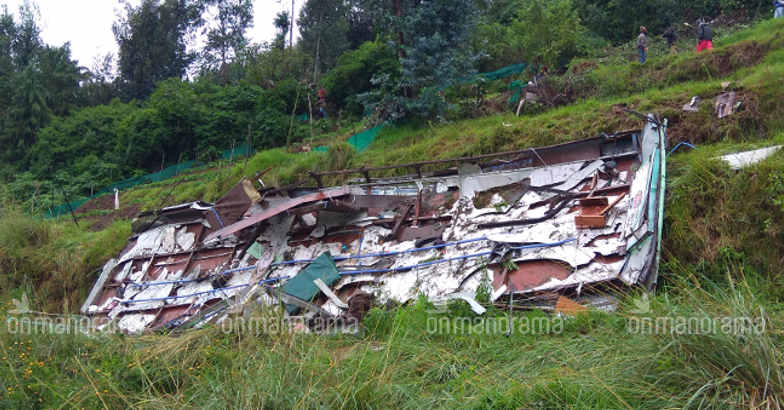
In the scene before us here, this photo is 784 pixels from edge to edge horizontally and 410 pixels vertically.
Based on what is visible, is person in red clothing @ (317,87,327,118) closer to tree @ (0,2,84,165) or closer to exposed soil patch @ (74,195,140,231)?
exposed soil patch @ (74,195,140,231)

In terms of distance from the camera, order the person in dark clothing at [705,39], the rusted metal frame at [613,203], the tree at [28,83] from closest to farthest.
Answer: the rusted metal frame at [613,203] < the person in dark clothing at [705,39] < the tree at [28,83]

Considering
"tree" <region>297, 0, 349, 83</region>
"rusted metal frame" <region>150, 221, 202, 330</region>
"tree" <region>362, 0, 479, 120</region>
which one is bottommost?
"rusted metal frame" <region>150, 221, 202, 330</region>

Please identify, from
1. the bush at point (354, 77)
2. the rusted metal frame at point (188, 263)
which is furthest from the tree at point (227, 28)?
the rusted metal frame at point (188, 263)

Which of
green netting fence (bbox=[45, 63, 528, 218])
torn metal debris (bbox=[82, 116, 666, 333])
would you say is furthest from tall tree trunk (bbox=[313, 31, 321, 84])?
torn metal debris (bbox=[82, 116, 666, 333])

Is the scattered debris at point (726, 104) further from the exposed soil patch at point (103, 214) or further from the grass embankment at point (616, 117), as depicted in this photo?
the exposed soil patch at point (103, 214)

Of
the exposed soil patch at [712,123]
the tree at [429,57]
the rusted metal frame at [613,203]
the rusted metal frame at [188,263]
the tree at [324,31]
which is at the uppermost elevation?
the tree at [324,31]

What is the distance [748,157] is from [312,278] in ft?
16.6

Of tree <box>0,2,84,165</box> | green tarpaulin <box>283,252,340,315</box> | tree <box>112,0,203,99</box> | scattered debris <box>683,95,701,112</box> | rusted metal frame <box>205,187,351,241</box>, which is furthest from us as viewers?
tree <box>112,0,203,99</box>

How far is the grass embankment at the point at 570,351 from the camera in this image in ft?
9.38

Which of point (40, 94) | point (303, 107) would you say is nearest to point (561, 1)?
point (303, 107)

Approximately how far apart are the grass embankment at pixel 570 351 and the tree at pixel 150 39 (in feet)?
115

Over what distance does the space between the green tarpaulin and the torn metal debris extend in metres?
0.01

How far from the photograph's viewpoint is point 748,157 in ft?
18.8

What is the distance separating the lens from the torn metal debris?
5.26m
